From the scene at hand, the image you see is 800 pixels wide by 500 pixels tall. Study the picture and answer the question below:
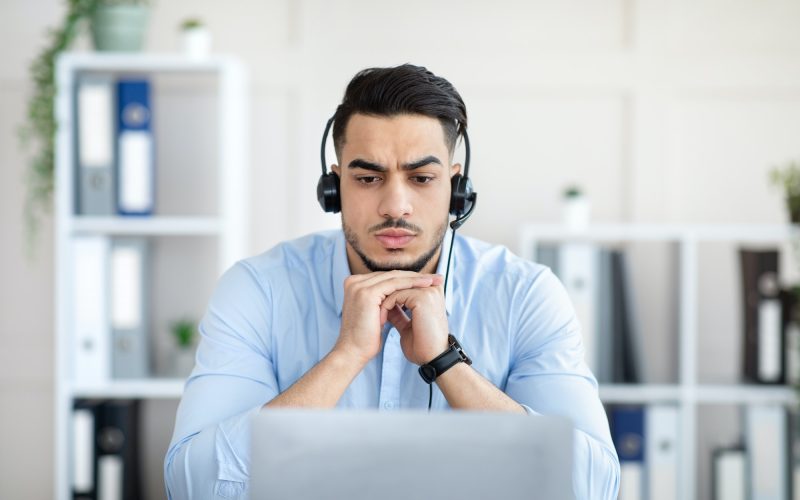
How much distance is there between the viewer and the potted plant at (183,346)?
9.39 feet

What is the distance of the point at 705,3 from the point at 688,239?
0.84m

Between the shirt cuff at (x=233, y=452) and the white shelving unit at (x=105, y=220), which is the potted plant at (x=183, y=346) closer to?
the white shelving unit at (x=105, y=220)

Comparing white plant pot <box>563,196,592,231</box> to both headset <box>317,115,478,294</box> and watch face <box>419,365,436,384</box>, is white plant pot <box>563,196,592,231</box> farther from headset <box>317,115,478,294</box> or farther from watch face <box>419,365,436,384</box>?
watch face <box>419,365,436,384</box>

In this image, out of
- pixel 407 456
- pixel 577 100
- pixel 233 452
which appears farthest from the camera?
pixel 577 100

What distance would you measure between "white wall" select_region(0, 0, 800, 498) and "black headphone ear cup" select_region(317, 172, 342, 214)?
53.2 inches

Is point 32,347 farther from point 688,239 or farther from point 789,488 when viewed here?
point 789,488

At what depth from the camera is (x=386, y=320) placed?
151 cm

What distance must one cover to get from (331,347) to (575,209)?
4.36ft

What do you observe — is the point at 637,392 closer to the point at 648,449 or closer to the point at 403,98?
the point at 648,449

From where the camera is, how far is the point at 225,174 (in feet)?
9.05

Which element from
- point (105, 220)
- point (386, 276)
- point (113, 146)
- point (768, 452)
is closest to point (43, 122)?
point (113, 146)

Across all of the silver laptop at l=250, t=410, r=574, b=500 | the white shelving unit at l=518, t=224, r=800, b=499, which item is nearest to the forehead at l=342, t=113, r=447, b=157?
the silver laptop at l=250, t=410, r=574, b=500

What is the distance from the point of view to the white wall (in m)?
2.97

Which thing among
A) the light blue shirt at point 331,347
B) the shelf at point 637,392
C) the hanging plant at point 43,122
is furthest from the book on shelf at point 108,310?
the shelf at point 637,392
